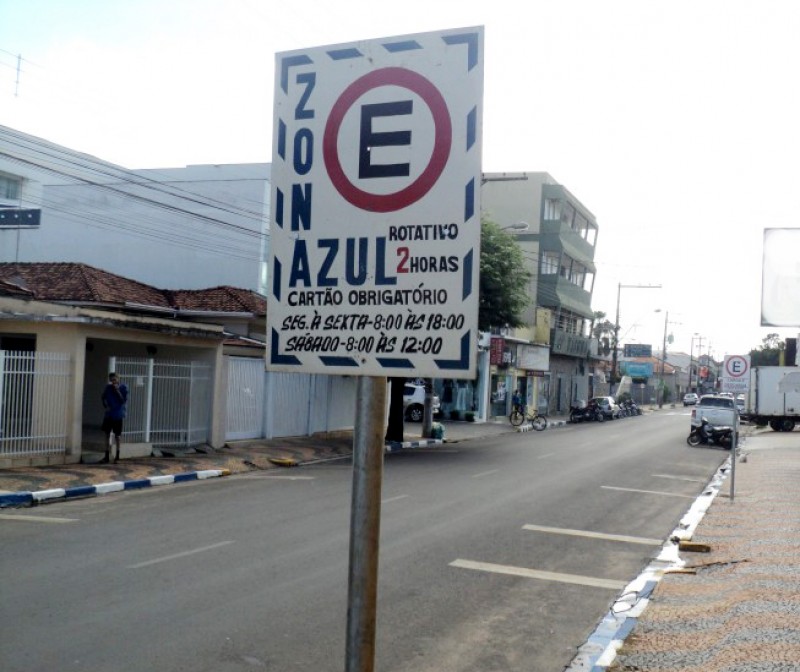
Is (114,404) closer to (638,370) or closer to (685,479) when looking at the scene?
(685,479)

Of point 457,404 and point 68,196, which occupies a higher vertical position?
point 68,196

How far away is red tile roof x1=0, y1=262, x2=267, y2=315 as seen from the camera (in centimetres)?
2458

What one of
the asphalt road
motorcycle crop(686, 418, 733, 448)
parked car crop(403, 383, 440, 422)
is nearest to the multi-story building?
parked car crop(403, 383, 440, 422)

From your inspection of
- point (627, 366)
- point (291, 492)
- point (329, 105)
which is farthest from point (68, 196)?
point (627, 366)

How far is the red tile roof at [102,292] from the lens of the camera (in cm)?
2458

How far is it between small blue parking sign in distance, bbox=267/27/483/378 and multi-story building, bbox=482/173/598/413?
47005 mm

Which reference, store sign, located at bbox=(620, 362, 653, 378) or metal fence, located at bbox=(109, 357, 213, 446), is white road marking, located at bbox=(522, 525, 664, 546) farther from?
store sign, located at bbox=(620, 362, 653, 378)

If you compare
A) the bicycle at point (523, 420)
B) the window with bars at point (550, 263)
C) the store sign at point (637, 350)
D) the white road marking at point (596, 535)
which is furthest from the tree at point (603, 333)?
the white road marking at point (596, 535)

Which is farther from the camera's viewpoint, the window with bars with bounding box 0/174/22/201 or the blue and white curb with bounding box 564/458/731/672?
the window with bars with bounding box 0/174/22/201

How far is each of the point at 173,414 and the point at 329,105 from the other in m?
19.3

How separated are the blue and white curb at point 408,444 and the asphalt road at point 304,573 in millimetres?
8780

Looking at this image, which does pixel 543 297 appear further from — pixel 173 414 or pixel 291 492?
pixel 291 492

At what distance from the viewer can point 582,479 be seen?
62.1 ft

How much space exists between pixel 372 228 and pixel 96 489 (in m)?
13.6
